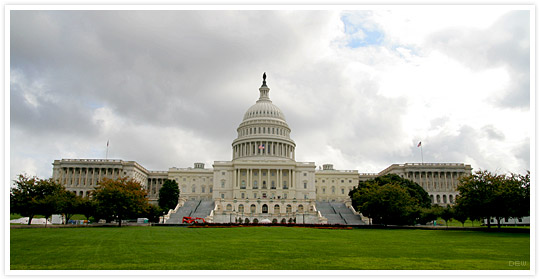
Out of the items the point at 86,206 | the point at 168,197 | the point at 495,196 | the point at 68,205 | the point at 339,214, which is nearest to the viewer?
the point at 495,196

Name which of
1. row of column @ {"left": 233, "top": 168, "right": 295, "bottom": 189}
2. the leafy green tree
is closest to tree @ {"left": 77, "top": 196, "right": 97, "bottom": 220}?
the leafy green tree

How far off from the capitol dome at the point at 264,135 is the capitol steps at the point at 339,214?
32037 millimetres

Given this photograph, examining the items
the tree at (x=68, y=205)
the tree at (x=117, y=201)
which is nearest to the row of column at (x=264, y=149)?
the tree at (x=68, y=205)

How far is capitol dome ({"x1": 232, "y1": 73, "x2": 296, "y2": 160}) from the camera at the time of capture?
5000 inches

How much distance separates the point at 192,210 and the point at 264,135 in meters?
44.7

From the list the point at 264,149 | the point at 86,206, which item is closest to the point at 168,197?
the point at 86,206

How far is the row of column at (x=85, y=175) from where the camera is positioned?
127 m

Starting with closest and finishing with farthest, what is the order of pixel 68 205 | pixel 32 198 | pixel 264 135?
pixel 32 198
pixel 68 205
pixel 264 135

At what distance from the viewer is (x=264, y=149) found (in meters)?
126

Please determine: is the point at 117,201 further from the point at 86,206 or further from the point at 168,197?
the point at 168,197

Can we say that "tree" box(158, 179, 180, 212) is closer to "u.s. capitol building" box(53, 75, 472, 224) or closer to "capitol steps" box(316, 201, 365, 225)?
"u.s. capitol building" box(53, 75, 472, 224)

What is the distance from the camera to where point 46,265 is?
1535cm
